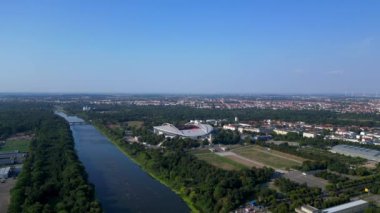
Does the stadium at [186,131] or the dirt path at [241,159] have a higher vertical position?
the stadium at [186,131]

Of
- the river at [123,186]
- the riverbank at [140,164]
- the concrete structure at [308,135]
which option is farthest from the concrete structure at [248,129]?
the river at [123,186]

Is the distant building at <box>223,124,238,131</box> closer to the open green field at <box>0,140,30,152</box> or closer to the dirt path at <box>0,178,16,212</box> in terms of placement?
the open green field at <box>0,140,30,152</box>

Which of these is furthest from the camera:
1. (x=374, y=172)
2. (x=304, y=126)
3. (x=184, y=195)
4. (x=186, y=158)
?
(x=304, y=126)

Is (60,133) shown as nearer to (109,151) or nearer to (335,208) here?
(109,151)

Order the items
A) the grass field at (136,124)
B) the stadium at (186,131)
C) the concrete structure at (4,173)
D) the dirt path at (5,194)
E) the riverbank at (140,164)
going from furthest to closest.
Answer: the grass field at (136,124)
the stadium at (186,131)
the concrete structure at (4,173)
the riverbank at (140,164)
the dirt path at (5,194)

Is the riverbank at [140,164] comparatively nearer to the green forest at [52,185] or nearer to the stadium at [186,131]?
the green forest at [52,185]

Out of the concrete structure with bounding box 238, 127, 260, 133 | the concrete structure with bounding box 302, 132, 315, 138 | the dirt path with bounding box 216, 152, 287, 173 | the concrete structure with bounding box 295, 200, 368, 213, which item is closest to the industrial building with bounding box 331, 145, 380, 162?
the concrete structure with bounding box 302, 132, 315, 138

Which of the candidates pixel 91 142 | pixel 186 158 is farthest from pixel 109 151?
pixel 186 158
